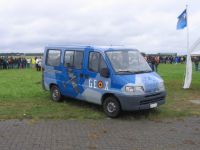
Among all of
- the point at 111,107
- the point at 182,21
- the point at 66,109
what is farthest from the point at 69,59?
the point at 182,21

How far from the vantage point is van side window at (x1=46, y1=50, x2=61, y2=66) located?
1338 cm

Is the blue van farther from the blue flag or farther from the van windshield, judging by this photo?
the blue flag

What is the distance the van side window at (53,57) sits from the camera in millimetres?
13383

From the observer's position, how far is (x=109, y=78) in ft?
36.3

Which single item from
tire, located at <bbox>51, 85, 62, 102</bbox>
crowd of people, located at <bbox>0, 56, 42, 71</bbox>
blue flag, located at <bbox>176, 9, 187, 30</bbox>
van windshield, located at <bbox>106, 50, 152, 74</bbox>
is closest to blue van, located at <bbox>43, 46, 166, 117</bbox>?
van windshield, located at <bbox>106, 50, 152, 74</bbox>

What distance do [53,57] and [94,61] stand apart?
2.46 meters

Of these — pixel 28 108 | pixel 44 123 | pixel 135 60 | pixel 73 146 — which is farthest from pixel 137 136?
pixel 28 108

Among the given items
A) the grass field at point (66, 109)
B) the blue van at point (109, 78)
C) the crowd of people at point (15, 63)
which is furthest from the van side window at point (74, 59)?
the crowd of people at point (15, 63)

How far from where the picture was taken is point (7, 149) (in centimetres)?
755

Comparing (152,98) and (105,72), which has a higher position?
(105,72)

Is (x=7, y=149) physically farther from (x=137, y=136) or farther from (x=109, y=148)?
(x=137, y=136)

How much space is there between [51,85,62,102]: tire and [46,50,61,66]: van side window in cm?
87

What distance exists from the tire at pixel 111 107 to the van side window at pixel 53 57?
114 inches

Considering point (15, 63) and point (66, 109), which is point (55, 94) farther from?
point (15, 63)
